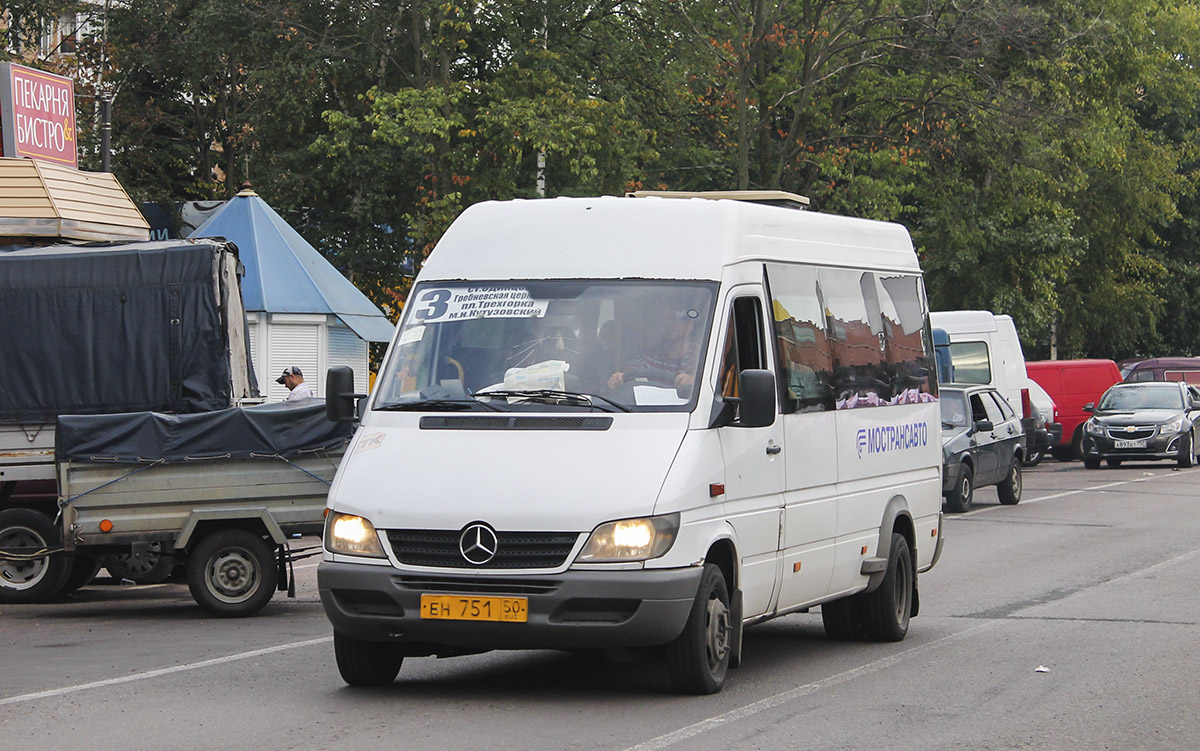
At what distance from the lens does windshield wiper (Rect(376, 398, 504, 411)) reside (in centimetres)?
859

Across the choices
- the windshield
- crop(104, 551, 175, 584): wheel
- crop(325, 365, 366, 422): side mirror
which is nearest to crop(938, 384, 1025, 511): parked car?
crop(104, 551, 175, 584): wheel

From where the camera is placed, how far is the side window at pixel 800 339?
9.59 meters

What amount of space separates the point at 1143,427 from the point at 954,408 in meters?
11.8

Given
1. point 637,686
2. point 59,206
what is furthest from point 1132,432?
point 637,686

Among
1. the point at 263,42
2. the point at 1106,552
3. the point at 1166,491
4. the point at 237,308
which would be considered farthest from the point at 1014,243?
the point at 237,308

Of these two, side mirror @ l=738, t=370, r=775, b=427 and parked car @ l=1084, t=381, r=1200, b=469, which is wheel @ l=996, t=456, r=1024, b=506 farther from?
side mirror @ l=738, t=370, r=775, b=427

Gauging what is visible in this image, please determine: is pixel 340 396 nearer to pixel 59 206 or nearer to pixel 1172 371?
pixel 59 206

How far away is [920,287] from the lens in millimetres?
12453

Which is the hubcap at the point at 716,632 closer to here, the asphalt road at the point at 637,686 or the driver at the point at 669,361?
the asphalt road at the point at 637,686

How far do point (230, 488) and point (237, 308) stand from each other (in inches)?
106

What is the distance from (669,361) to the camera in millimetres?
8703

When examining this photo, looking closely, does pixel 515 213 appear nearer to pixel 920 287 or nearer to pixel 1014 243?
pixel 920 287

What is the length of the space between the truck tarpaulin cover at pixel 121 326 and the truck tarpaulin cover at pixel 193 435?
1.79 meters

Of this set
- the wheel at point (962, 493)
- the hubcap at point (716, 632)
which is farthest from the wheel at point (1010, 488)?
the hubcap at point (716, 632)
